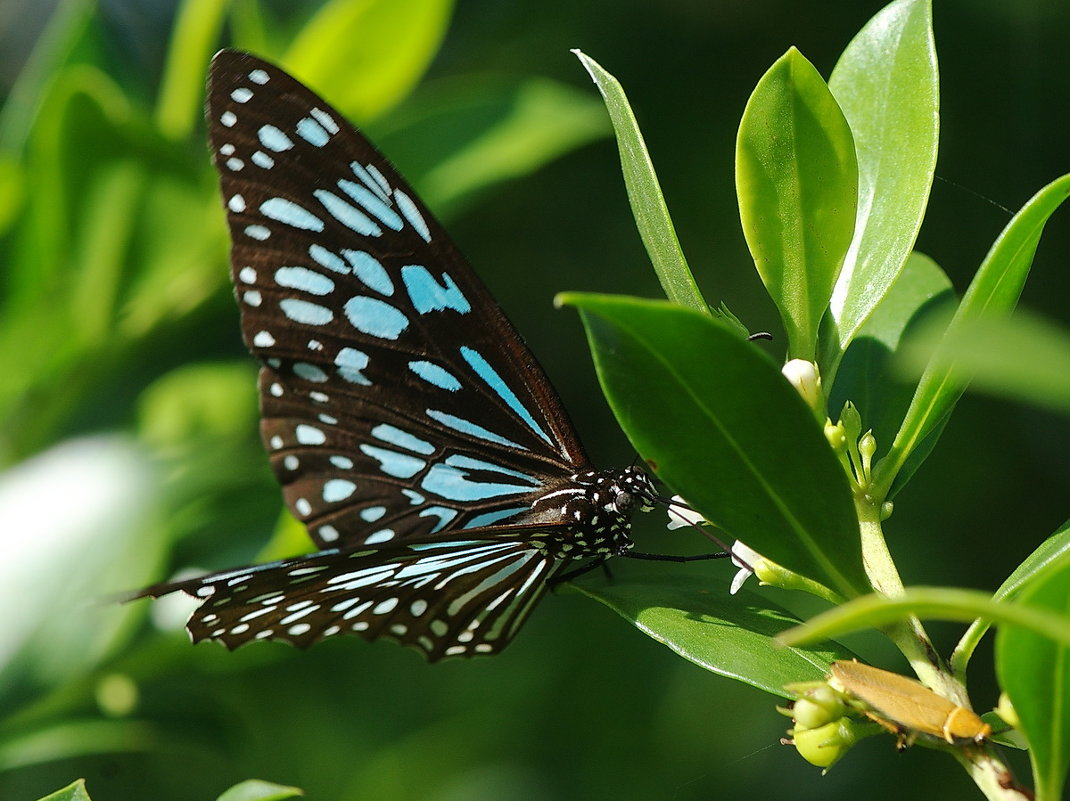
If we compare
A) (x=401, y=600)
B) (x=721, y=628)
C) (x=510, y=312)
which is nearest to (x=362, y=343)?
(x=401, y=600)

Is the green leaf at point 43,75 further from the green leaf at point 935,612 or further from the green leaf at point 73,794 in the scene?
the green leaf at point 935,612

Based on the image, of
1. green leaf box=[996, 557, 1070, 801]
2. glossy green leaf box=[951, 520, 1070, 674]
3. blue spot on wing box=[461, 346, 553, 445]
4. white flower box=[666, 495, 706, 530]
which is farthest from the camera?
blue spot on wing box=[461, 346, 553, 445]

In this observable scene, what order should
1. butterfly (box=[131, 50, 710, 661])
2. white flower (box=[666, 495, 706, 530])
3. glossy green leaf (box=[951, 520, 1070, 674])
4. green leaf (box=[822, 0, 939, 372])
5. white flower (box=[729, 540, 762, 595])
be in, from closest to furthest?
glossy green leaf (box=[951, 520, 1070, 674]), green leaf (box=[822, 0, 939, 372]), white flower (box=[729, 540, 762, 595]), white flower (box=[666, 495, 706, 530]), butterfly (box=[131, 50, 710, 661])

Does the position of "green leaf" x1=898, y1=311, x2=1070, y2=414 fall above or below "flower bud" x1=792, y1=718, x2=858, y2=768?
above

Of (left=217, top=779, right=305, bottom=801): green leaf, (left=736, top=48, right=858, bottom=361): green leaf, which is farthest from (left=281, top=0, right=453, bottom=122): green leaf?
(left=217, top=779, right=305, bottom=801): green leaf

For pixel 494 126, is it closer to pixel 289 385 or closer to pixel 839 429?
pixel 289 385

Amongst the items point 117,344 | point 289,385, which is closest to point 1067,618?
point 289,385

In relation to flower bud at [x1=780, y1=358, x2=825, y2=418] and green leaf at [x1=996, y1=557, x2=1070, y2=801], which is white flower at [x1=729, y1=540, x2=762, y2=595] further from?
green leaf at [x1=996, y1=557, x2=1070, y2=801]

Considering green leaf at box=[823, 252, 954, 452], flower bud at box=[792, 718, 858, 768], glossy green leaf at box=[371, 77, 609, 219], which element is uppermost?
glossy green leaf at box=[371, 77, 609, 219]
